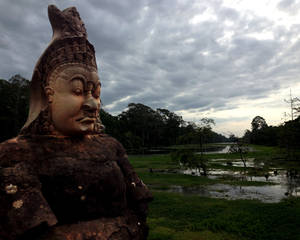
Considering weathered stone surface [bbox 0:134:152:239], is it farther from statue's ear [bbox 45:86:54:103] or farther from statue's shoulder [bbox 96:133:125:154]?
statue's ear [bbox 45:86:54:103]

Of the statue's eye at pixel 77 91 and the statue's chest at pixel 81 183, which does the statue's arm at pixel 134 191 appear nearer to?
the statue's chest at pixel 81 183

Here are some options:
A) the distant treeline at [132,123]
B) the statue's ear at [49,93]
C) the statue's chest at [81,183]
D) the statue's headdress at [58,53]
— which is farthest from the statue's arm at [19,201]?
the distant treeline at [132,123]

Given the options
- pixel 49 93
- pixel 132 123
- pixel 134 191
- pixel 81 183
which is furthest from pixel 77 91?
pixel 132 123

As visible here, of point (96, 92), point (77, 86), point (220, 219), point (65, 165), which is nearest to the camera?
point (65, 165)

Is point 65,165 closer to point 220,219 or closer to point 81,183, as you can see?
point 81,183

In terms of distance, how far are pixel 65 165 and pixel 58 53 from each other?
1064mm

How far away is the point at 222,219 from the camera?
21.5 feet

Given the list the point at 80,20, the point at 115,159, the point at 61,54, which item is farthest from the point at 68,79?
the point at 115,159

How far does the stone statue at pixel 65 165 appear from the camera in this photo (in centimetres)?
180

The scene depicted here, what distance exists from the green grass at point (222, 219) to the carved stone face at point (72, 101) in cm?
414

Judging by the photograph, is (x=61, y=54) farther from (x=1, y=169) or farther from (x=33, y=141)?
(x=1, y=169)

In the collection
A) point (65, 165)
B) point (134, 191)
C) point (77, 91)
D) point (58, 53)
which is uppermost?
point (58, 53)

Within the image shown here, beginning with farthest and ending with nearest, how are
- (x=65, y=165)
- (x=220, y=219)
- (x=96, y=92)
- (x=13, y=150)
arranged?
(x=220, y=219) → (x=96, y=92) → (x=65, y=165) → (x=13, y=150)

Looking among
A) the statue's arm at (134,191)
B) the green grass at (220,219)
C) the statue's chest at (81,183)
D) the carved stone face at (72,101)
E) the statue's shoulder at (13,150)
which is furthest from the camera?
the green grass at (220,219)
